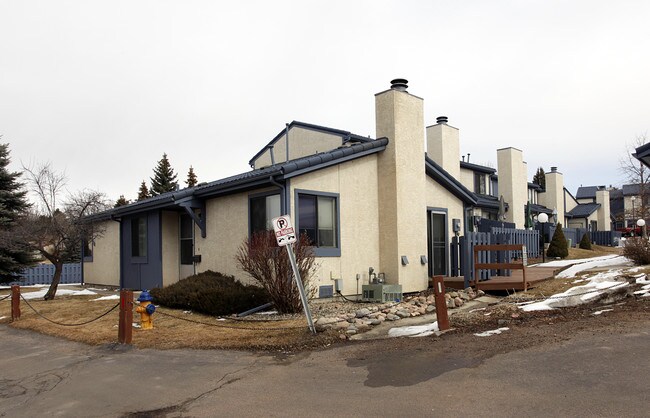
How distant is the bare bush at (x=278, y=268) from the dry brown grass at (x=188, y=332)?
0.67m

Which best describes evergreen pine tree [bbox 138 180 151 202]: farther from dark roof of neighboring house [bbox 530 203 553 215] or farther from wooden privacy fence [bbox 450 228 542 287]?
wooden privacy fence [bbox 450 228 542 287]

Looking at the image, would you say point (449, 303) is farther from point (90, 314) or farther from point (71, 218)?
point (71, 218)

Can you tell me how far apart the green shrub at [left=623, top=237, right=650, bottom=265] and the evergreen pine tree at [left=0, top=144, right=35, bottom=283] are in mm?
24494

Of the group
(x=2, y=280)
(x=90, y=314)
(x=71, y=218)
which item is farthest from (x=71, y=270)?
(x=90, y=314)

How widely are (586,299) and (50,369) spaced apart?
9.45 m

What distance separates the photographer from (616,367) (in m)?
6.17

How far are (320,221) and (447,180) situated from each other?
18.3 ft

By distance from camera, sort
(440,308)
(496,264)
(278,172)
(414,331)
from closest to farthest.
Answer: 1. (440,308)
2. (414,331)
3. (278,172)
4. (496,264)

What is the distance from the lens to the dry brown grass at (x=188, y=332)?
29.7 ft

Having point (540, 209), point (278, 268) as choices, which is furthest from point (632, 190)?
point (278, 268)

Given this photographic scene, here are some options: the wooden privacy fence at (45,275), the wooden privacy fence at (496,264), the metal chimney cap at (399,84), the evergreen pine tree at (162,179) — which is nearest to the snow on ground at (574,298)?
the wooden privacy fence at (496,264)

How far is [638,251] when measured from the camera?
1614 cm

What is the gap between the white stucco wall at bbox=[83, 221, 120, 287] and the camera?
20516 mm

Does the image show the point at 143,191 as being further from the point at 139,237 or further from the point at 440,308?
the point at 440,308
